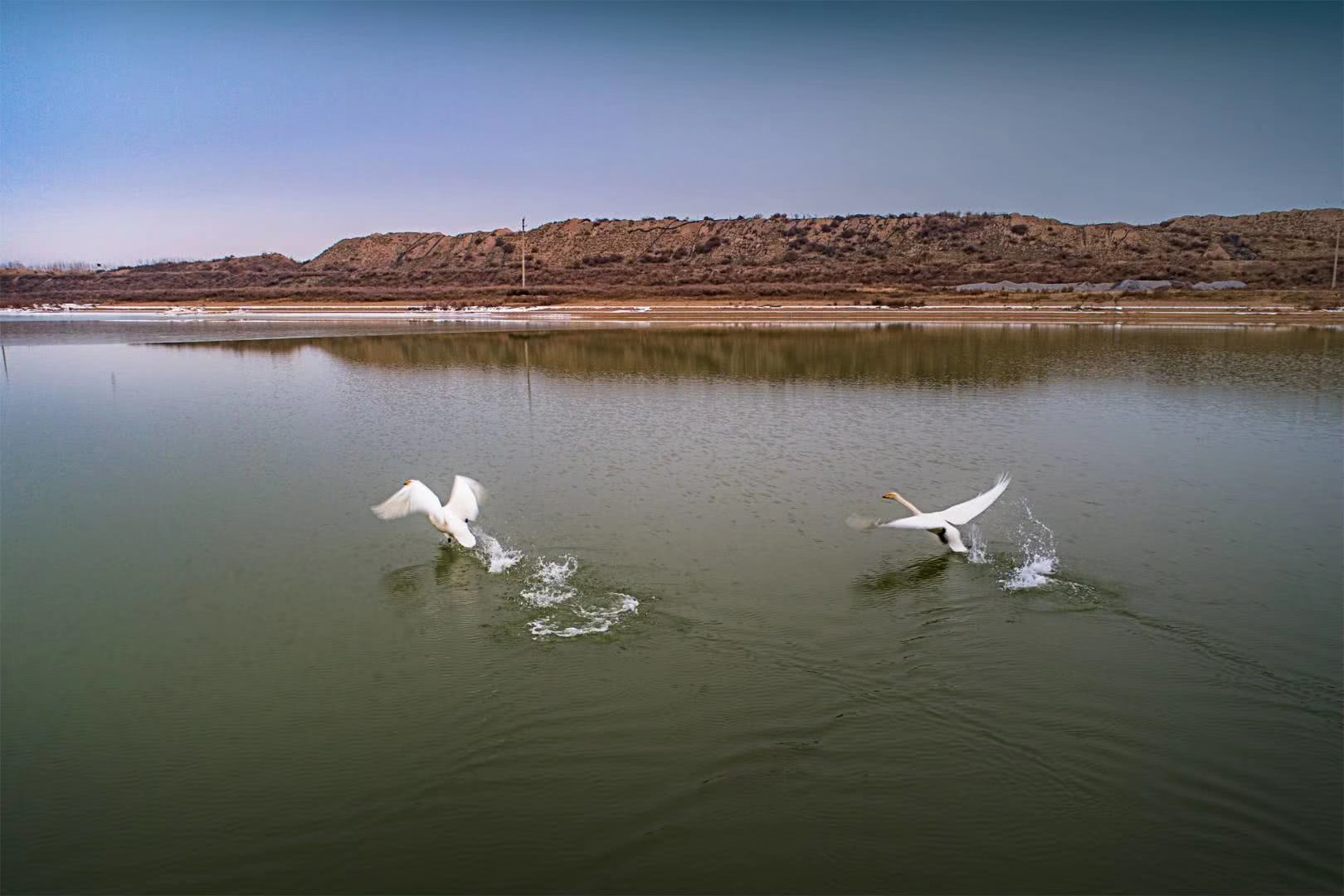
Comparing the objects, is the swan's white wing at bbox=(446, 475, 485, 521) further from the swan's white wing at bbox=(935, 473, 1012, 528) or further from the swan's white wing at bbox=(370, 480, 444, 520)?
the swan's white wing at bbox=(935, 473, 1012, 528)

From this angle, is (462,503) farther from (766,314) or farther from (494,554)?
(766,314)

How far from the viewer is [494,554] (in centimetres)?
899

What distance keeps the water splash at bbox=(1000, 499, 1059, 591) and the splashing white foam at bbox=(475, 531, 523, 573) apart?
477cm

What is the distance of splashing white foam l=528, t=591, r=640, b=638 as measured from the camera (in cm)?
727

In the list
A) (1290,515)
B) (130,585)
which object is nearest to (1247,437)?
(1290,515)

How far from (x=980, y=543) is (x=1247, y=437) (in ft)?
28.3

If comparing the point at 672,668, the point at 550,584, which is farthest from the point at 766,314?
the point at 672,668

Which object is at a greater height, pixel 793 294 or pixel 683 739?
pixel 793 294

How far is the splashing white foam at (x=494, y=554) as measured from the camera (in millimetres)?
8766

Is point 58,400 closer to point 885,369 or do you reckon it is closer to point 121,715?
point 121,715

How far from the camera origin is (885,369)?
2425 centimetres

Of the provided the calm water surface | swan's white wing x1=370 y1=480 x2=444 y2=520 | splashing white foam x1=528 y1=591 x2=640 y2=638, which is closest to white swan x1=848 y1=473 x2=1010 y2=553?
the calm water surface

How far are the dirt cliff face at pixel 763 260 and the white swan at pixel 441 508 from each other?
53178 mm

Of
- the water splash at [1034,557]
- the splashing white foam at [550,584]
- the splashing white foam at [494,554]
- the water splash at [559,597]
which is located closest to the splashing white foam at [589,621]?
the water splash at [559,597]
